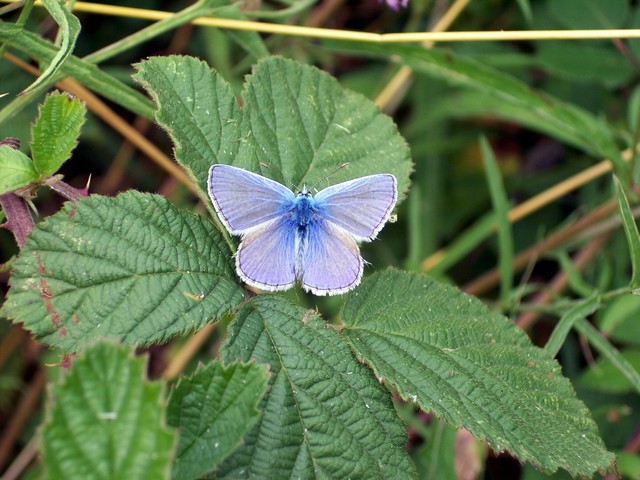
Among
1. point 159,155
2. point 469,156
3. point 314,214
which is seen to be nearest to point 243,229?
point 314,214

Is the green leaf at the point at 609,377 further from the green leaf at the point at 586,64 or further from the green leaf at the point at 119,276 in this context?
the green leaf at the point at 119,276

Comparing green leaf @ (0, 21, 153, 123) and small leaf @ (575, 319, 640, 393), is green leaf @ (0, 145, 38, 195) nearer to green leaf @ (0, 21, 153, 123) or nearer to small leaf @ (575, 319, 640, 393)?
green leaf @ (0, 21, 153, 123)

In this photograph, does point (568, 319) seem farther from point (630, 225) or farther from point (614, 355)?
point (630, 225)

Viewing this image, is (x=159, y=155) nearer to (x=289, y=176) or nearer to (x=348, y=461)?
(x=289, y=176)

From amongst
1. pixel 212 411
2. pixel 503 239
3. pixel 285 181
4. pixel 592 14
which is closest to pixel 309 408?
pixel 212 411

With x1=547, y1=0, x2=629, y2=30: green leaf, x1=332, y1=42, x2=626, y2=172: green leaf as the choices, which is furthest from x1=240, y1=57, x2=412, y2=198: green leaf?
x1=547, y1=0, x2=629, y2=30: green leaf
